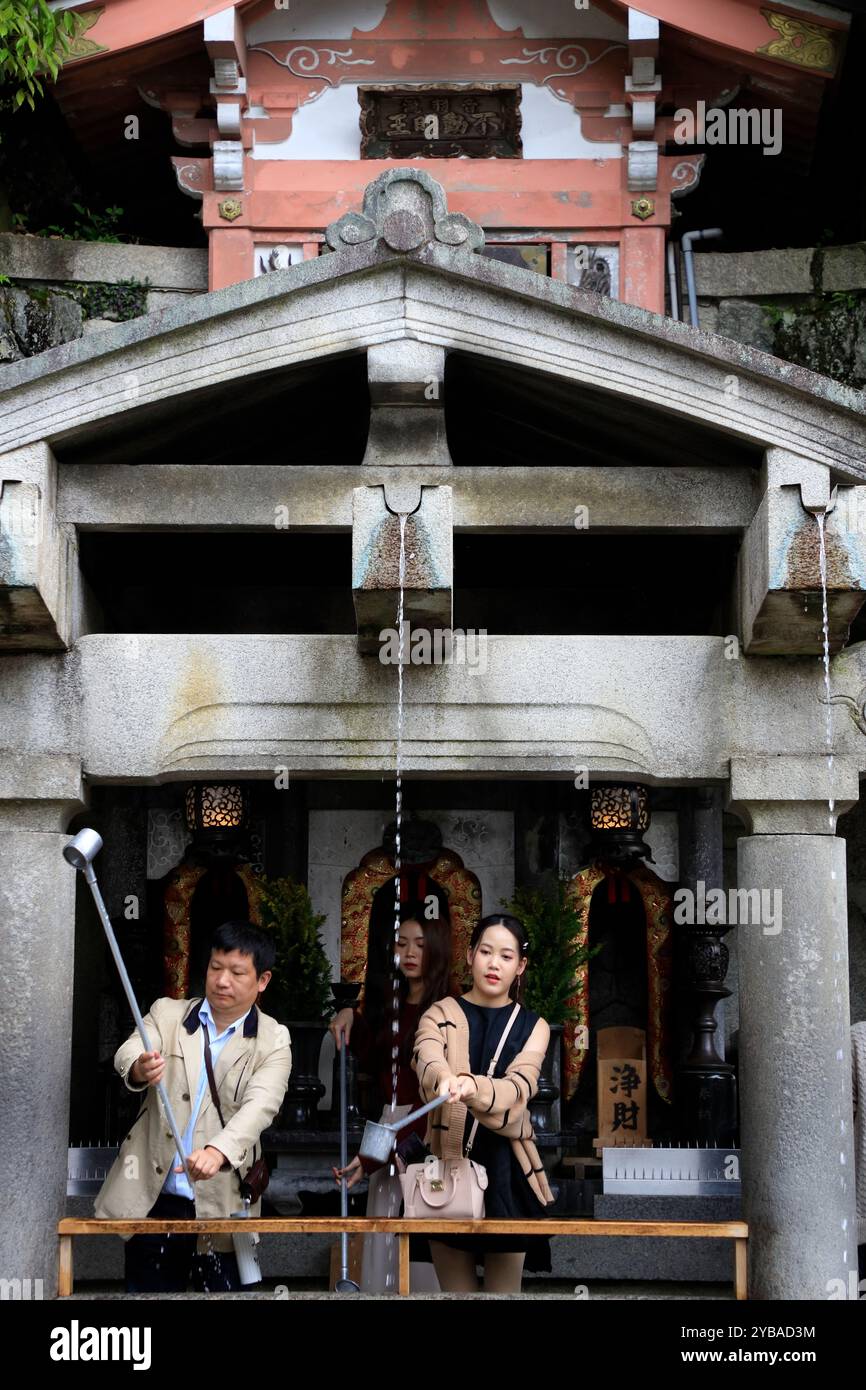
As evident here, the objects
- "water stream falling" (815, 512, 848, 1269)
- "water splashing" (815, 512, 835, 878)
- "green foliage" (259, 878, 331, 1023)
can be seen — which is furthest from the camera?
"green foliage" (259, 878, 331, 1023)

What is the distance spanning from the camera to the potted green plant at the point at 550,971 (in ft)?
34.4

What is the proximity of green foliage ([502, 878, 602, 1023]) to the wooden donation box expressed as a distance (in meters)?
0.65

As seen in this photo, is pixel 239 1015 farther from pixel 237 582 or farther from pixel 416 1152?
pixel 237 582

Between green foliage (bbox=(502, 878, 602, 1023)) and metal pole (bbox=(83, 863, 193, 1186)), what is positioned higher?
green foliage (bbox=(502, 878, 602, 1023))

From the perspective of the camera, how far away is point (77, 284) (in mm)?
13086

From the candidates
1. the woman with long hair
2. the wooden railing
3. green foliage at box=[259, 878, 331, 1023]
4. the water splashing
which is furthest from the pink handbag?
green foliage at box=[259, 878, 331, 1023]

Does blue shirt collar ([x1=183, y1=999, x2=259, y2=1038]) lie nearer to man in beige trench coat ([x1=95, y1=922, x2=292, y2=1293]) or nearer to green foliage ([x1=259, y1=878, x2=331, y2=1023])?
man in beige trench coat ([x1=95, y1=922, x2=292, y2=1293])

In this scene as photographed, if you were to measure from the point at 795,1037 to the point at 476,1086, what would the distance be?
67.2 inches

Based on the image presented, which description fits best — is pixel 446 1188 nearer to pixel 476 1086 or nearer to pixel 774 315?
pixel 476 1086

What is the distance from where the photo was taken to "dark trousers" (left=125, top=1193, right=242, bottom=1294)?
23.8 ft

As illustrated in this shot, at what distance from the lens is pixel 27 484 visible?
7.87 metres

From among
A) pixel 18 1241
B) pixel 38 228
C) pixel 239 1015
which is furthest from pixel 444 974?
pixel 38 228
